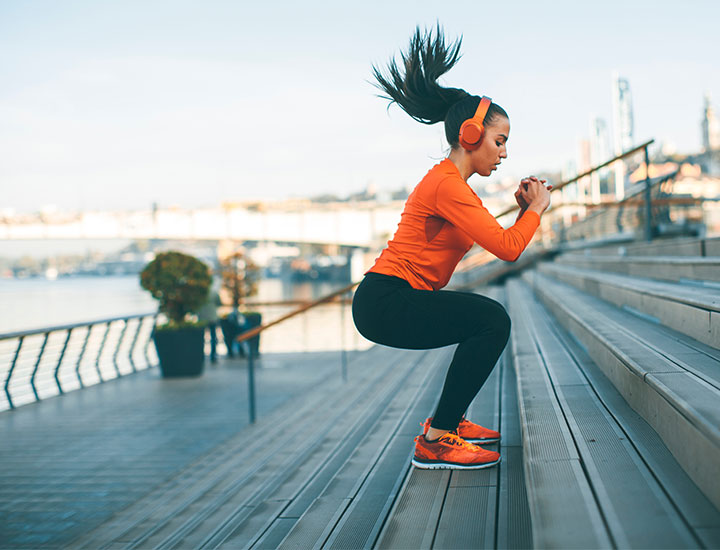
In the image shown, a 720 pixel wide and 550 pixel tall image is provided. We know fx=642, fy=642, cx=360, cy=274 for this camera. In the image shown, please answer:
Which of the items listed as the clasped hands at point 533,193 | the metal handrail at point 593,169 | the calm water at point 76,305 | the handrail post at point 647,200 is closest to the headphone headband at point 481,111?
the clasped hands at point 533,193

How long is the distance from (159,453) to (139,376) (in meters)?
3.77

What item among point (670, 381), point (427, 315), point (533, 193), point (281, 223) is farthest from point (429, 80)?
point (281, 223)

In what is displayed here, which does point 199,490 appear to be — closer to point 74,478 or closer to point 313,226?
point 74,478

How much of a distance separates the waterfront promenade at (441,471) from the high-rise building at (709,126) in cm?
9157

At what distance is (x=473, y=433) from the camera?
244 centimetres

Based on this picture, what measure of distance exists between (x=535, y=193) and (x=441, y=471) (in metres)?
1.03

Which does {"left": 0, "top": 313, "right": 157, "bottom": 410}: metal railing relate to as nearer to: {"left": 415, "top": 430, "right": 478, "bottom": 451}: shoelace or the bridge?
the bridge

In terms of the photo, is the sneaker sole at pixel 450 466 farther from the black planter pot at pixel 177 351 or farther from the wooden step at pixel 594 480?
the black planter pot at pixel 177 351

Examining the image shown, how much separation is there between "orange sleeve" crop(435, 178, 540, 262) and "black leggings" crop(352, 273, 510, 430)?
21cm

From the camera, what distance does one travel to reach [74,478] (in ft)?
13.0

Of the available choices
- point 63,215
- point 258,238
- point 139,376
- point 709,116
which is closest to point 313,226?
point 258,238

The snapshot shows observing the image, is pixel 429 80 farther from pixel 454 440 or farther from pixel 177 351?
pixel 177 351

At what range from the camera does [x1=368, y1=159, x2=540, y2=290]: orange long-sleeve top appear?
78.2 inches

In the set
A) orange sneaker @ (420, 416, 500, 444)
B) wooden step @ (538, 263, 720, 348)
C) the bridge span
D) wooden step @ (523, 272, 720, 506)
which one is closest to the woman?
orange sneaker @ (420, 416, 500, 444)
